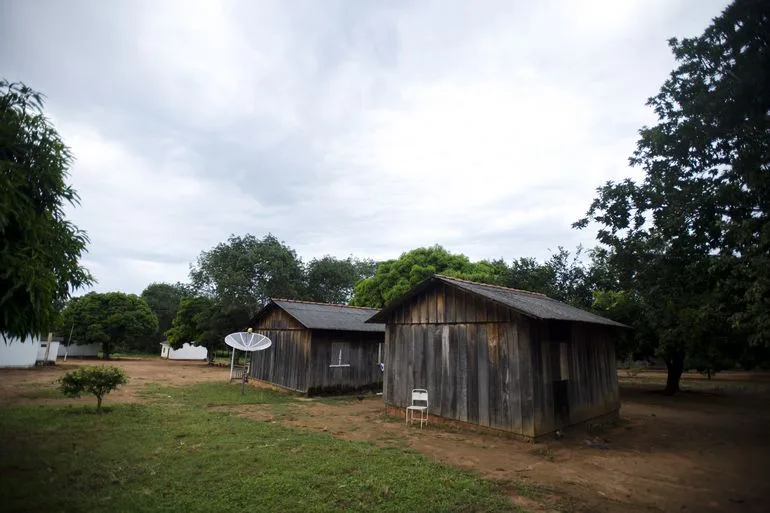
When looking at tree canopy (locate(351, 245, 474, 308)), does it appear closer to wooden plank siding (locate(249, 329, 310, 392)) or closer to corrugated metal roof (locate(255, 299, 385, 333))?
corrugated metal roof (locate(255, 299, 385, 333))

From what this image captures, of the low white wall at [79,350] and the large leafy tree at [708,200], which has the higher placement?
the large leafy tree at [708,200]

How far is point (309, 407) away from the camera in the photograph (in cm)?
1545

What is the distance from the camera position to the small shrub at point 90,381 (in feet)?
38.8

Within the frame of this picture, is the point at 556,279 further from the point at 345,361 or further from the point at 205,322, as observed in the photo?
the point at 205,322

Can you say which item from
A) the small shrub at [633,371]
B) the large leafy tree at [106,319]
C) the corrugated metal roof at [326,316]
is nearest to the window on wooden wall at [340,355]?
the corrugated metal roof at [326,316]

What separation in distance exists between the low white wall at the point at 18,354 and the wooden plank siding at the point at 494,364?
1010 inches

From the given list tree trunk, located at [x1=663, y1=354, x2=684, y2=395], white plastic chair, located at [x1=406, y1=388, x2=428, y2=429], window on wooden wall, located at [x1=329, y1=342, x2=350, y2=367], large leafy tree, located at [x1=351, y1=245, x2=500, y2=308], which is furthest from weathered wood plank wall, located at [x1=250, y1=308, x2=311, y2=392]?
tree trunk, located at [x1=663, y1=354, x2=684, y2=395]

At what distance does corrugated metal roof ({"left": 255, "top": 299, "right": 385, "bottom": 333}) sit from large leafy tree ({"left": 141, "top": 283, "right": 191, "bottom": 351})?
41762 mm

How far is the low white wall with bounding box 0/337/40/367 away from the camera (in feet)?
82.0

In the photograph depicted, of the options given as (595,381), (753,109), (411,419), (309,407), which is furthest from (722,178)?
(309,407)

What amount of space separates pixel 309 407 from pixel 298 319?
459 centimetres

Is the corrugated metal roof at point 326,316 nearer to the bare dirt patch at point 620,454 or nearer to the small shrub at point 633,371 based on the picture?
the bare dirt patch at point 620,454

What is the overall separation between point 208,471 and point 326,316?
1379 centimetres

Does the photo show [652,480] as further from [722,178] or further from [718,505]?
[722,178]
